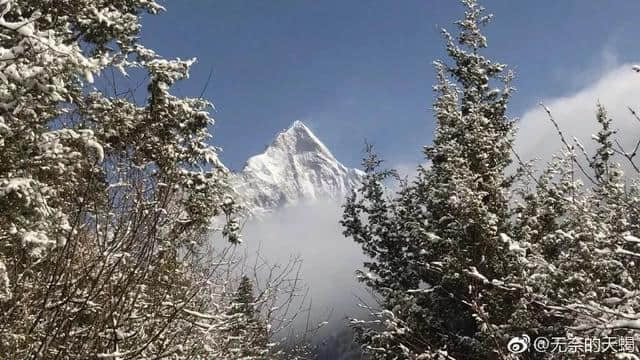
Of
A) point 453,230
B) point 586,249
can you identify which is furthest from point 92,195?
point 453,230

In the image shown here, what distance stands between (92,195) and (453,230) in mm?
10580

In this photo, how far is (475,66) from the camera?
16750mm

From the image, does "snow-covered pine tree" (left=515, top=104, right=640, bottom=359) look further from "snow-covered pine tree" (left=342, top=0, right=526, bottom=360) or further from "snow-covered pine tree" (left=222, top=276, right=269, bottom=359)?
"snow-covered pine tree" (left=222, top=276, right=269, bottom=359)

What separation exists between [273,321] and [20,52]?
8.02m

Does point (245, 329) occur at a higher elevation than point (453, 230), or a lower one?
lower

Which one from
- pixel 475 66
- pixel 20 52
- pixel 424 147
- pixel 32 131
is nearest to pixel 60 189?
pixel 32 131

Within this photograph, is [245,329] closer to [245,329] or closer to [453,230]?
[245,329]

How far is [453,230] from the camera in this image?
42.7 ft

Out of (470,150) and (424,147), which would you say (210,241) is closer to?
(470,150)

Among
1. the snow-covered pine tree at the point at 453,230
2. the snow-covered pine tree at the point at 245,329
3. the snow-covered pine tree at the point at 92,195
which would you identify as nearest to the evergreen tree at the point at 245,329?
the snow-covered pine tree at the point at 245,329

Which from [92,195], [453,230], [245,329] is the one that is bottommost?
[92,195]

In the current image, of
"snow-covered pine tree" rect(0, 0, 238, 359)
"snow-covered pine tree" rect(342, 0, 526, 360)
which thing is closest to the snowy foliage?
"snow-covered pine tree" rect(342, 0, 526, 360)

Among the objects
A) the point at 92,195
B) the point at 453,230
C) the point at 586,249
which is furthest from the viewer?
the point at 453,230

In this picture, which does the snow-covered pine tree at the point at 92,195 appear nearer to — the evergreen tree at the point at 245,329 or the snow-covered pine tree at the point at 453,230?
the evergreen tree at the point at 245,329
